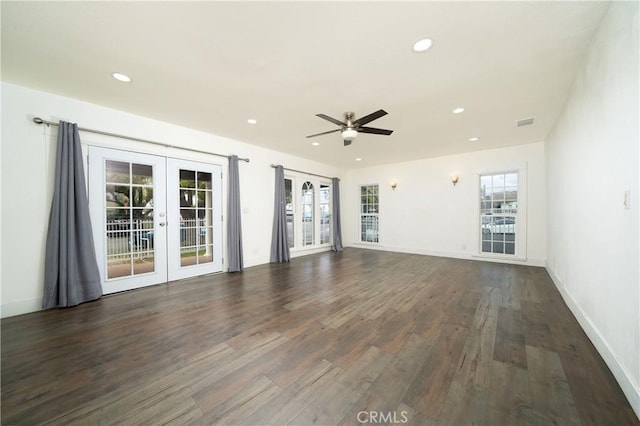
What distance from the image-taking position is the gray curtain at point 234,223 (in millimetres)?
4734

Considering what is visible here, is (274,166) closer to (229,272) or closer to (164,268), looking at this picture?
(229,272)

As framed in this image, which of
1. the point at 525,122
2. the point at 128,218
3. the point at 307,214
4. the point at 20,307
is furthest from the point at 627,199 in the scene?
the point at 20,307

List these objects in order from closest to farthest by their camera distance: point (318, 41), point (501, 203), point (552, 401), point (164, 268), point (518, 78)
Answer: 1. point (552, 401)
2. point (318, 41)
3. point (518, 78)
4. point (164, 268)
5. point (501, 203)

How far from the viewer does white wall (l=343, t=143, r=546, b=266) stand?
16.7 ft

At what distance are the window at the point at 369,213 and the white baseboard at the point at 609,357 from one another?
4.96m

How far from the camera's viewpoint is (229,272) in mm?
4723

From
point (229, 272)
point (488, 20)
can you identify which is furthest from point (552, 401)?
point (229, 272)

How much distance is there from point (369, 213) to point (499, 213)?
3456mm

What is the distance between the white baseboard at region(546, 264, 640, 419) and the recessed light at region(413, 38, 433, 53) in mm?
2819

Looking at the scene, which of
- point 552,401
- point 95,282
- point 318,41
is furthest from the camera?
point 95,282

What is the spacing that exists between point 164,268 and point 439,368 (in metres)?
4.17

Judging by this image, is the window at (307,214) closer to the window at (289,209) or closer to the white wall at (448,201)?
the window at (289,209)

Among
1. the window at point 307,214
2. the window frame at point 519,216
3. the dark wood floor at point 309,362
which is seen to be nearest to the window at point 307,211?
the window at point 307,214

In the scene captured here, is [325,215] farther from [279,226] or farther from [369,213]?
[279,226]
